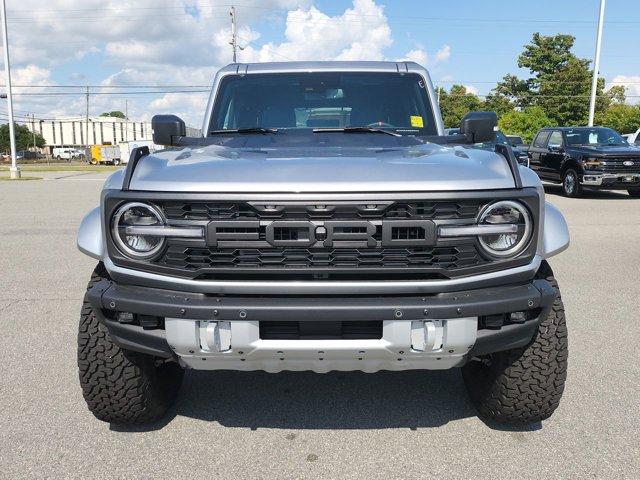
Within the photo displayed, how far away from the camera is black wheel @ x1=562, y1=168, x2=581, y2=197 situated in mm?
13133

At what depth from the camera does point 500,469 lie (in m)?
2.45

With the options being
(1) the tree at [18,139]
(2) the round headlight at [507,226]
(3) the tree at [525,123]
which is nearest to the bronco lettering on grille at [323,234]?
(2) the round headlight at [507,226]

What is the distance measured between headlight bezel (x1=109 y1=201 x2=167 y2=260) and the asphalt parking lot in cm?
96

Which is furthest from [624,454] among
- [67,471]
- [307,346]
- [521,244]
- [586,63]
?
[586,63]

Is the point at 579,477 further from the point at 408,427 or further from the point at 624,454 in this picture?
the point at 408,427

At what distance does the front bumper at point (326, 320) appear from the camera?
2.14 meters

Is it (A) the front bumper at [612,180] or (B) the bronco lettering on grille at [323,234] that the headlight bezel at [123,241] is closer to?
(B) the bronco lettering on grille at [323,234]

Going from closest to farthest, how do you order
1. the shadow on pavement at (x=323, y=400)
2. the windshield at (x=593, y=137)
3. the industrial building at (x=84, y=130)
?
the shadow on pavement at (x=323, y=400), the windshield at (x=593, y=137), the industrial building at (x=84, y=130)

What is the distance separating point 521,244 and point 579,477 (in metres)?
1.03

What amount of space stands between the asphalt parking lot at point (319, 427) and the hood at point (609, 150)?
9389 mm

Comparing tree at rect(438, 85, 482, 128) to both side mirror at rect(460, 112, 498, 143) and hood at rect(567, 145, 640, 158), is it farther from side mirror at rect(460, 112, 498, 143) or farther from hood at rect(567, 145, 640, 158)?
side mirror at rect(460, 112, 498, 143)

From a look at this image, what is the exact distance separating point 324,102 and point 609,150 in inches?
428

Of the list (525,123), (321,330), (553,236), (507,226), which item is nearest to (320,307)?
(321,330)

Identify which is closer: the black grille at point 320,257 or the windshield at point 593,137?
the black grille at point 320,257
